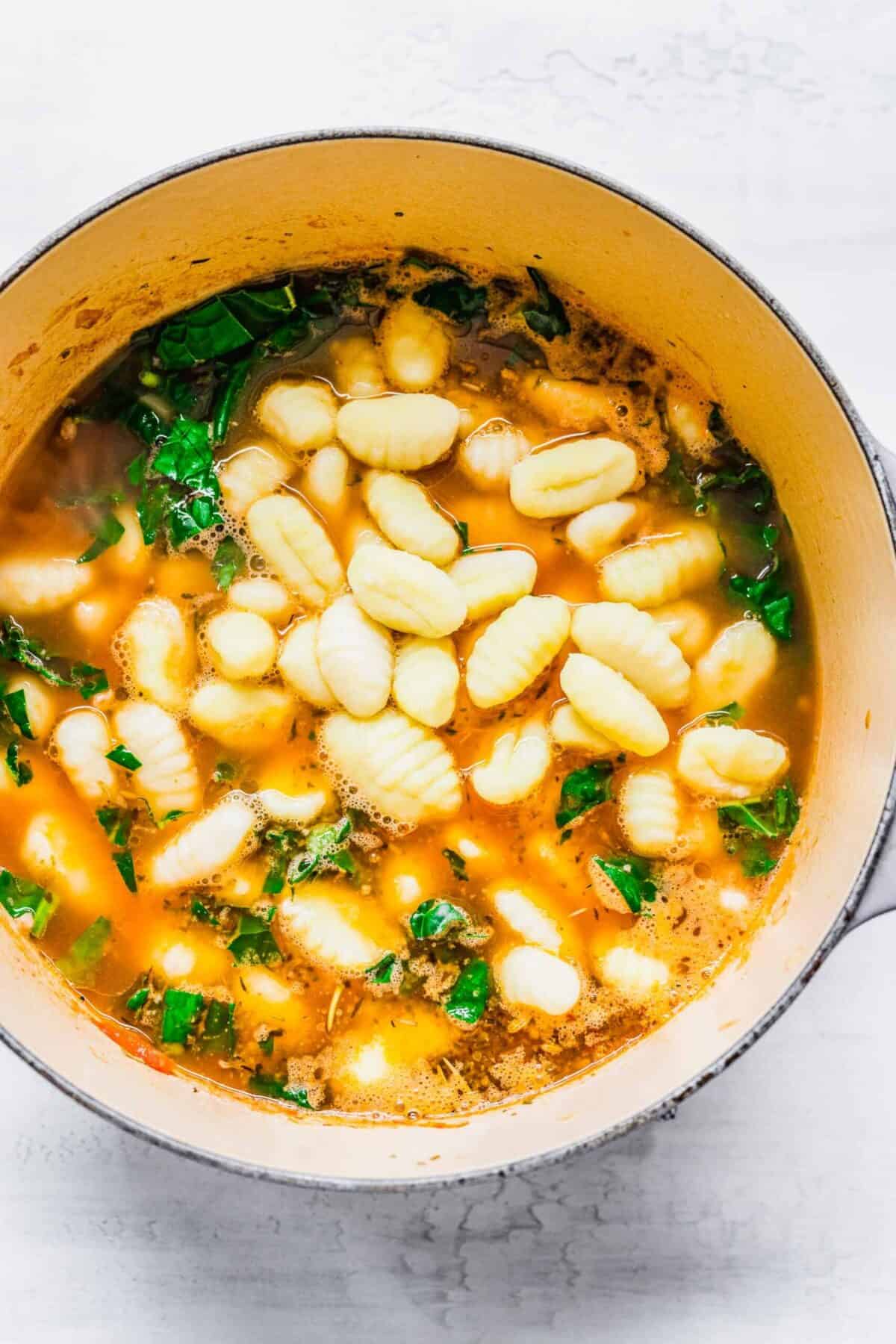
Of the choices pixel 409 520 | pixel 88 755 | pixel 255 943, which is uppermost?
pixel 409 520

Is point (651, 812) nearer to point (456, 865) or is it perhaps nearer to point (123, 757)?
point (456, 865)

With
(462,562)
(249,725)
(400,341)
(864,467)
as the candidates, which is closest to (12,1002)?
(249,725)

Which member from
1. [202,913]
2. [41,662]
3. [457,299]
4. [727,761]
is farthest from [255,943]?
[457,299]

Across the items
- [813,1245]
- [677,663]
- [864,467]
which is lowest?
[813,1245]

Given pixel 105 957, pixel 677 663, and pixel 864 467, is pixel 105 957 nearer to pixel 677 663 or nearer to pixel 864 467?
pixel 677 663

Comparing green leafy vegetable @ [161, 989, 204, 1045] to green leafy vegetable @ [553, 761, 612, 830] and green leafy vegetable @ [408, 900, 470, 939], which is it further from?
green leafy vegetable @ [553, 761, 612, 830]

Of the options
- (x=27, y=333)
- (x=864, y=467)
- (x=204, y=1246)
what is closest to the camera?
(x=864, y=467)

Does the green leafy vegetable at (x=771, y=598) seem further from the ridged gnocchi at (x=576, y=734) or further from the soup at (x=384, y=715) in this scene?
the ridged gnocchi at (x=576, y=734)
